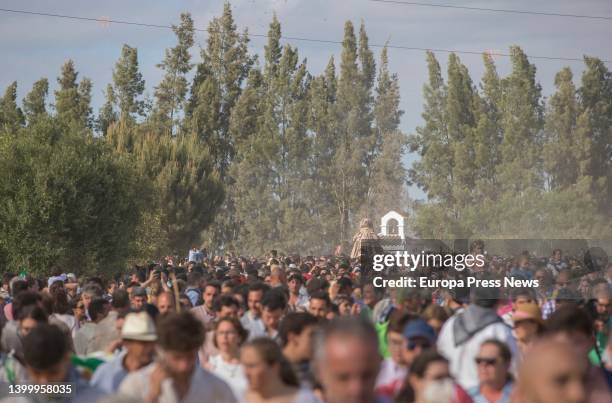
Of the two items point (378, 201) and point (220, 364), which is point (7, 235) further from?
point (378, 201)

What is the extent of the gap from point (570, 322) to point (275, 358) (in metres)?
2.53

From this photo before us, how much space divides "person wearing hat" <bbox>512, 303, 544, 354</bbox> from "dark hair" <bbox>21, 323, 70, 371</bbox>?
12.0 ft

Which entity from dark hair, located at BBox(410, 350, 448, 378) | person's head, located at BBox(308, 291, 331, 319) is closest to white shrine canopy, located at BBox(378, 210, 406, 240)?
person's head, located at BBox(308, 291, 331, 319)

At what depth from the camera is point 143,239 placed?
173 feet

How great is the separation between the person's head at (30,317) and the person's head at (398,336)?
286 cm

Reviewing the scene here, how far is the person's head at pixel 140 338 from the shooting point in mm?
7828

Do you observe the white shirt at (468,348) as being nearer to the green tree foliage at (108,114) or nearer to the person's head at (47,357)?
the person's head at (47,357)

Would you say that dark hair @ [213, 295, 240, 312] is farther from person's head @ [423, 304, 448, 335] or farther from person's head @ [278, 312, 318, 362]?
person's head @ [278, 312, 318, 362]

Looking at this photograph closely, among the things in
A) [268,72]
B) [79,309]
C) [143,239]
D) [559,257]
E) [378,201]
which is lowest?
[79,309]

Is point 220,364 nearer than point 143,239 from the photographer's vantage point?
Yes

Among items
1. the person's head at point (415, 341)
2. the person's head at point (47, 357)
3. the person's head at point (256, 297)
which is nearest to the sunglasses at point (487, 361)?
the person's head at point (415, 341)

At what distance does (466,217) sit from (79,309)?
60.1 meters

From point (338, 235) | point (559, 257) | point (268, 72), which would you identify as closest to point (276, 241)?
point (338, 235)

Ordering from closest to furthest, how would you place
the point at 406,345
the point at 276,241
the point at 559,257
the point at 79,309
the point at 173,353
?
the point at 173,353, the point at 406,345, the point at 79,309, the point at 559,257, the point at 276,241
